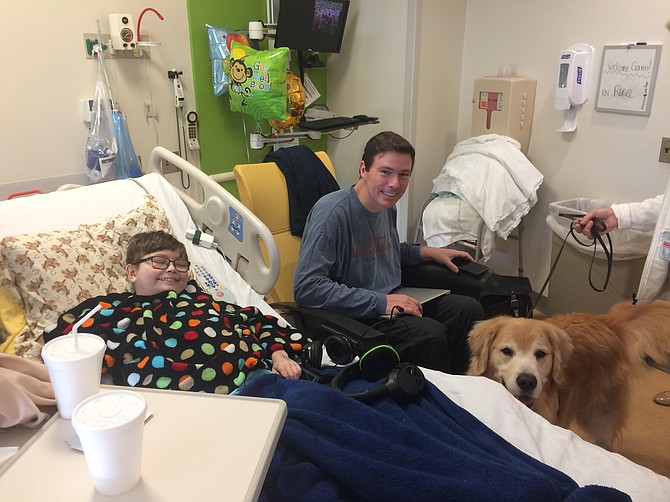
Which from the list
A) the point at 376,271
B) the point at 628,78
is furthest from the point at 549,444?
the point at 628,78

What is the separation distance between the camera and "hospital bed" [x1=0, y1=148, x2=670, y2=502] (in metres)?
1.10

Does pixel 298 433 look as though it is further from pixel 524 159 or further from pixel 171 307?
pixel 524 159

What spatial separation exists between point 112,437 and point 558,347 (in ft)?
4.75

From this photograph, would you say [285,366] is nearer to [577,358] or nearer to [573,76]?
[577,358]

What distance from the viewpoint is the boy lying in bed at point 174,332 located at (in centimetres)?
134

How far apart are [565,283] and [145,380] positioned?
2295mm

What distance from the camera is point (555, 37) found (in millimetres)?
2916

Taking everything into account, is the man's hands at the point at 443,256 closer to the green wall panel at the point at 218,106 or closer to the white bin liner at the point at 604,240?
the white bin liner at the point at 604,240

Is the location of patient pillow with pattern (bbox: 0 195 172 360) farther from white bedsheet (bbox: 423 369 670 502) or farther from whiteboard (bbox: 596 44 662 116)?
whiteboard (bbox: 596 44 662 116)

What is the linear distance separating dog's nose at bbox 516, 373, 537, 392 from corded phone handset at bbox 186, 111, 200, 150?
200 centimetres

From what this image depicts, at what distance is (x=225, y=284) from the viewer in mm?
1967

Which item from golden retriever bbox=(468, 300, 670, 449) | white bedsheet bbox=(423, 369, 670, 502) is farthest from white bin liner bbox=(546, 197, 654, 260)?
white bedsheet bbox=(423, 369, 670, 502)

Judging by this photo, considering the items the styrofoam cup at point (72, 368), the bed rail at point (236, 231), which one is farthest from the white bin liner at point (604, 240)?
the styrofoam cup at point (72, 368)

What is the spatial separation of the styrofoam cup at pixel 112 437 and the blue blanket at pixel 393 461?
1.10 feet
